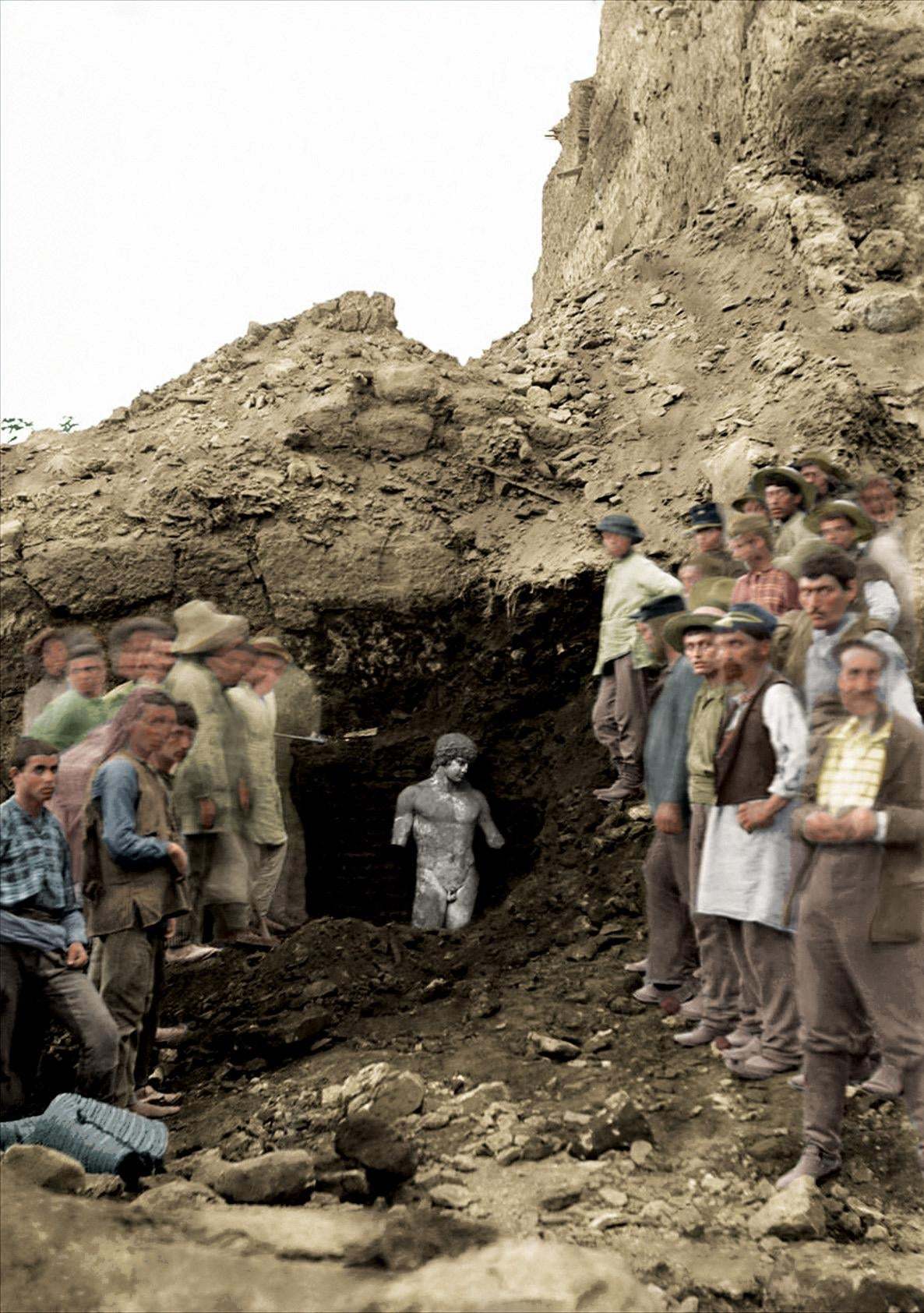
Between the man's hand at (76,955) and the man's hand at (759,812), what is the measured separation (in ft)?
9.62

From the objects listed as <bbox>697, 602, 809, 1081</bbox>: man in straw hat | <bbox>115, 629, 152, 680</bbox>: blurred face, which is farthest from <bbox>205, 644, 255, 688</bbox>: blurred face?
<bbox>697, 602, 809, 1081</bbox>: man in straw hat

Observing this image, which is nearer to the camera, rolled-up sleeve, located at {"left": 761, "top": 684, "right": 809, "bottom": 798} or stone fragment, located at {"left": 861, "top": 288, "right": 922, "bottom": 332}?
rolled-up sleeve, located at {"left": 761, "top": 684, "right": 809, "bottom": 798}

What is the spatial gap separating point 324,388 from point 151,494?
1696mm

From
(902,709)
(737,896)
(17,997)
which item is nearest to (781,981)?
(737,896)

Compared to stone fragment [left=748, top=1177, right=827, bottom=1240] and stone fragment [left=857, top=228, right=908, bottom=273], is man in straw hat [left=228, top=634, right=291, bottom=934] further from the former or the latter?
stone fragment [left=857, top=228, right=908, bottom=273]

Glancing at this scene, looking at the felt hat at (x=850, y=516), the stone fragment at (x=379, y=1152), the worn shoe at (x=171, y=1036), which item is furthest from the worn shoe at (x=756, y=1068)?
the worn shoe at (x=171, y=1036)

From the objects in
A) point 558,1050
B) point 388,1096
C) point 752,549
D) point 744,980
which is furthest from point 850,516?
point 388,1096

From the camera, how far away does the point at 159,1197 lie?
4.54 meters

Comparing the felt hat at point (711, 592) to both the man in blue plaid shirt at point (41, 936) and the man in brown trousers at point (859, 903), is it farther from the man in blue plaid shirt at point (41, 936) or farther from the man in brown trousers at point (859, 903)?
the man in blue plaid shirt at point (41, 936)

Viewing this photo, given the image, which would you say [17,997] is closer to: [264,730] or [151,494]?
[264,730]

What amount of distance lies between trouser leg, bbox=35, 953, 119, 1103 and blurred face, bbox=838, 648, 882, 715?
3.41 meters

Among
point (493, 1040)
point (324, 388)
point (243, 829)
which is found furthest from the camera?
point (324, 388)

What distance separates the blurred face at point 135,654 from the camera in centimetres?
725

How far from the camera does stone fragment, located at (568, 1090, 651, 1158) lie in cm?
517
